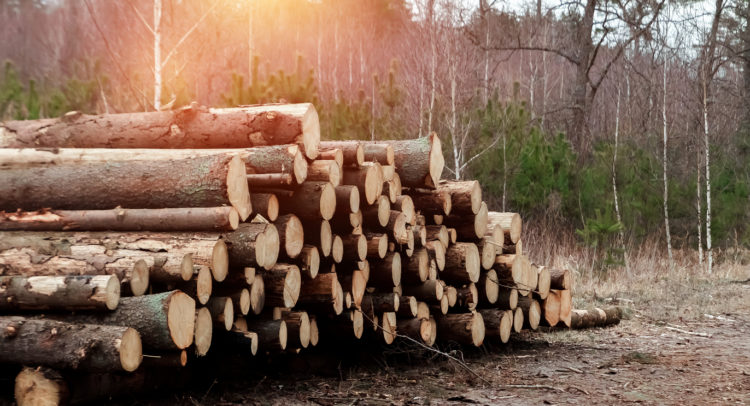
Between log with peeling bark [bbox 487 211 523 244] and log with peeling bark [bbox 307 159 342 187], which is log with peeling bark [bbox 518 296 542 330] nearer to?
log with peeling bark [bbox 487 211 523 244]

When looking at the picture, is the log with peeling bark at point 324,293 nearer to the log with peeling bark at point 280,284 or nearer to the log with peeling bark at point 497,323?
the log with peeling bark at point 280,284

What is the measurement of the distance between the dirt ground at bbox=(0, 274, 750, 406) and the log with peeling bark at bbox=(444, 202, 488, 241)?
1.02 m

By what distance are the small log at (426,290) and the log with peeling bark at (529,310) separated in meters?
1.18

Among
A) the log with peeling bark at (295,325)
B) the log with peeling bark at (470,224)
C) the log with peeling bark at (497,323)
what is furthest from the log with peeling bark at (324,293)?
the log with peeling bark at (497,323)

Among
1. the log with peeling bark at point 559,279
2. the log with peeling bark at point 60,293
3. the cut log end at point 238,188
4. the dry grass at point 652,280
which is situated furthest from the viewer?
the dry grass at point 652,280

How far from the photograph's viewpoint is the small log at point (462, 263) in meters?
6.39

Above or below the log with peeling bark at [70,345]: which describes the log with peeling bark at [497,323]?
below

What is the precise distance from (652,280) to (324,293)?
7684 mm

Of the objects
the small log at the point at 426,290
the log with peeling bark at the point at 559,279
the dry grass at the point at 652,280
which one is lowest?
the dry grass at the point at 652,280

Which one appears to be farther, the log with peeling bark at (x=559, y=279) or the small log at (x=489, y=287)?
the log with peeling bark at (x=559, y=279)

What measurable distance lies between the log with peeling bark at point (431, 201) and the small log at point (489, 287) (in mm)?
732

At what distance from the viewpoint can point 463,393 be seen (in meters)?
5.10

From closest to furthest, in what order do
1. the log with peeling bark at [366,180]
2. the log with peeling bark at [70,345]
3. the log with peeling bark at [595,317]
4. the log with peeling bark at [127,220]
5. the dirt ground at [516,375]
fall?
the log with peeling bark at [70,345] → the log with peeling bark at [127,220] → the dirt ground at [516,375] → the log with peeling bark at [366,180] → the log with peeling bark at [595,317]

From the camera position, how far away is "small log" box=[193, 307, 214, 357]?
14.0 feet
